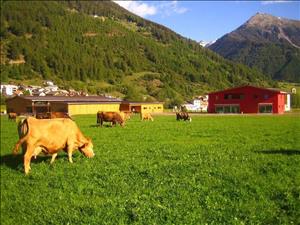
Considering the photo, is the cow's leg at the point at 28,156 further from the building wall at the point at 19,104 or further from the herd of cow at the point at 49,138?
the building wall at the point at 19,104

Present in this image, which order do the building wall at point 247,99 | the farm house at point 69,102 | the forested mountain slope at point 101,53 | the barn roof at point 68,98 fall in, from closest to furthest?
the building wall at point 247,99
the forested mountain slope at point 101,53
the barn roof at point 68,98
the farm house at point 69,102

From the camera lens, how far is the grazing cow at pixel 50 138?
11977 mm

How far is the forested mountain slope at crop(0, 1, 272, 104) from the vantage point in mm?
10797

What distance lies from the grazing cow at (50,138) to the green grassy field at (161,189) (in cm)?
46

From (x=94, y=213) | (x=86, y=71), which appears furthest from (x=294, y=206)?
(x=86, y=71)

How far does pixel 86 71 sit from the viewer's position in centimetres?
1620

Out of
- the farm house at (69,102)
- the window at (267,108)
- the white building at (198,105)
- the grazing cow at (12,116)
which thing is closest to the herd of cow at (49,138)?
the farm house at (69,102)

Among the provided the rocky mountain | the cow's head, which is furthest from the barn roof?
the rocky mountain

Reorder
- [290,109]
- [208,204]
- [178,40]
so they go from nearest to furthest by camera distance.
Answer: [290,109] → [208,204] → [178,40]

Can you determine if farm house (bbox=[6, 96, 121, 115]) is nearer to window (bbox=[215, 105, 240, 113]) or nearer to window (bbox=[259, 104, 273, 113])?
window (bbox=[215, 105, 240, 113])

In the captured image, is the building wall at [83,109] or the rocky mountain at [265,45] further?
the building wall at [83,109]

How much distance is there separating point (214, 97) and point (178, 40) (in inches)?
106

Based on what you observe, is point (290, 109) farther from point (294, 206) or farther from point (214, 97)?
point (214, 97)

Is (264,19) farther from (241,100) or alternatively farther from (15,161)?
(15,161)
